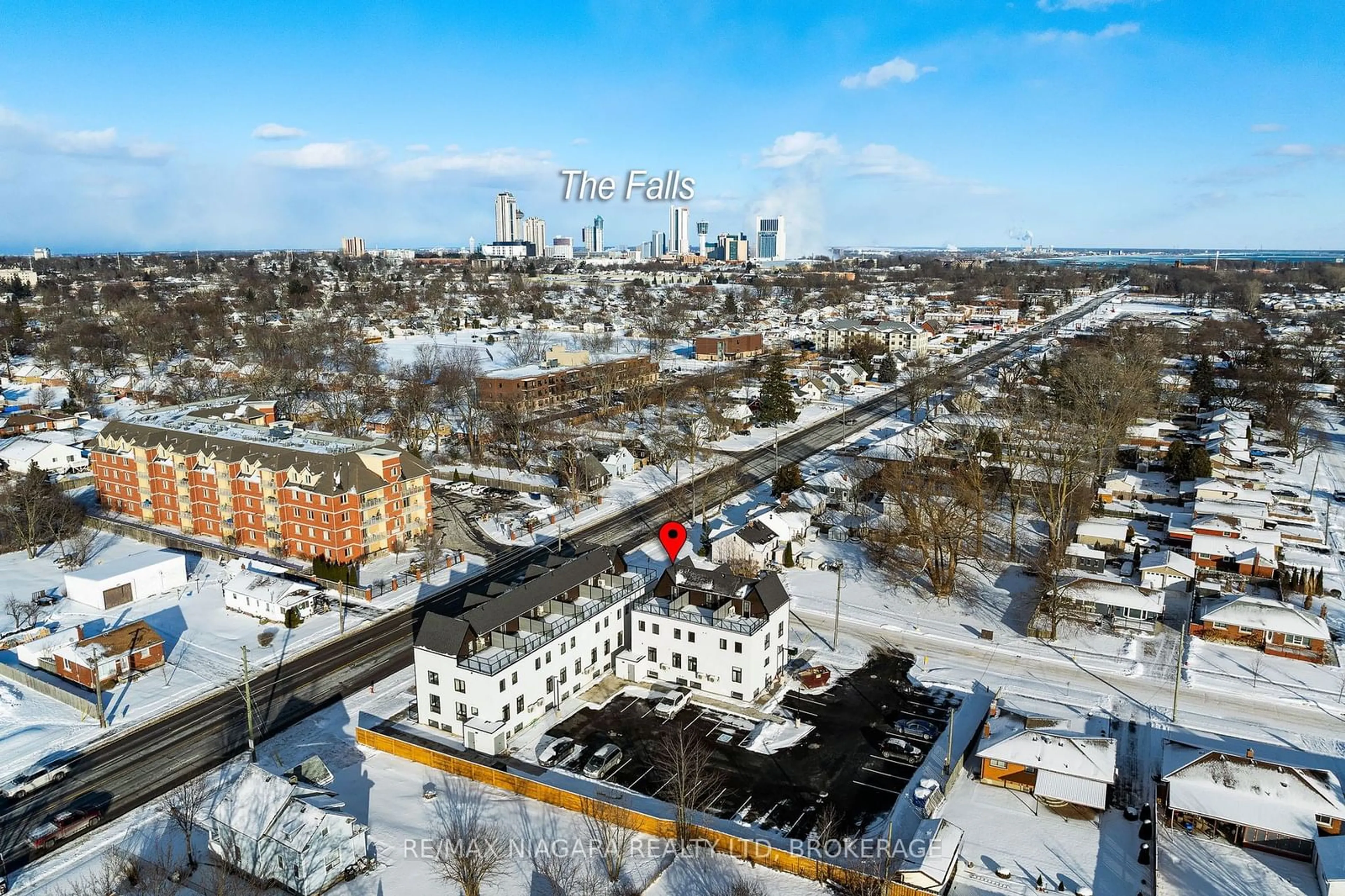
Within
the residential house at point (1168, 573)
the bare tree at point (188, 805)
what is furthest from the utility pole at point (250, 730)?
the residential house at point (1168, 573)

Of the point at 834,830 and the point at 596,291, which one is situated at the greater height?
the point at 596,291

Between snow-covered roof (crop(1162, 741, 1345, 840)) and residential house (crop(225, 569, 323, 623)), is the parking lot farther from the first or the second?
residential house (crop(225, 569, 323, 623))

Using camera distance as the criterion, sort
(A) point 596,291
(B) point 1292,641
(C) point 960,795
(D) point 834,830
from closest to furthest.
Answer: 1. (D) point 834,830
2. (C) point 960,795
3. (B) point 1292,641
4. (A) point 596,291

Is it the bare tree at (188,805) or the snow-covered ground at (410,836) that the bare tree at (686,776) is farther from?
the bare tree at (188,805)

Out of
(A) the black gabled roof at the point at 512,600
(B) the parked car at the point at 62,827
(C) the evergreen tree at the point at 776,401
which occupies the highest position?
(C) the evergreen tree at the point at 776,401

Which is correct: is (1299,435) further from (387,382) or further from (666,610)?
(387,382)

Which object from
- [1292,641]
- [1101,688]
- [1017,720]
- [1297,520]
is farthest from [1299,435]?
[1017,720]

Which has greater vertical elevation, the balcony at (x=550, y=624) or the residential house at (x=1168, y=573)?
the balcony at (x=550, y=624)
